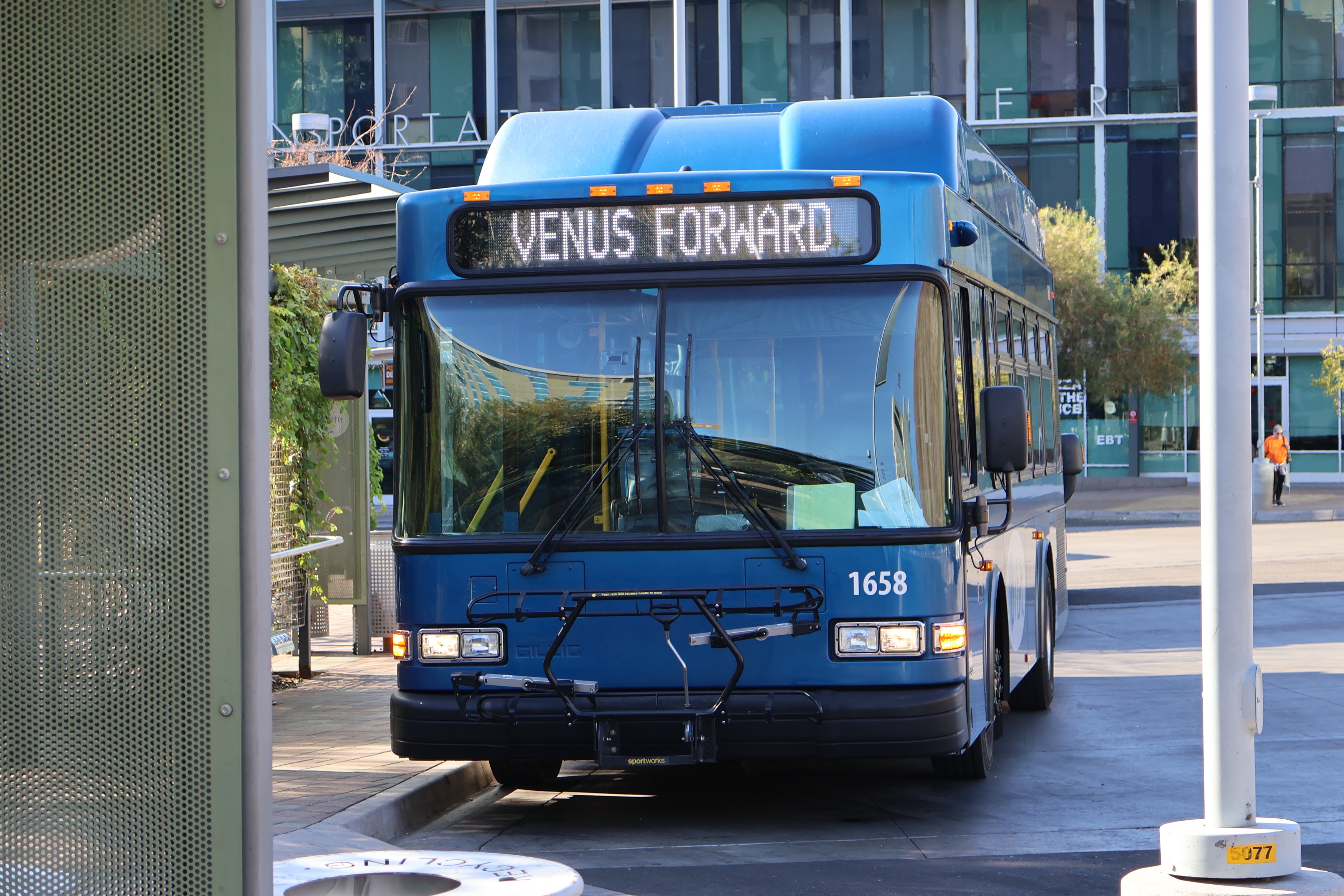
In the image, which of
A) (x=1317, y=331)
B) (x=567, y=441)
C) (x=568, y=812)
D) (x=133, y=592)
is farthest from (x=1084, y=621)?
(x=1317, y=331)

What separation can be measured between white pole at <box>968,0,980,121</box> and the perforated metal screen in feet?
142

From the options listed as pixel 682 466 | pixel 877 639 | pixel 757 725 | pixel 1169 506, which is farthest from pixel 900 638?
pixel 1169 506

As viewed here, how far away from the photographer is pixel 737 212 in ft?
25.3

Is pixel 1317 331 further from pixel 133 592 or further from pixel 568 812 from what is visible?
pixel 133 592

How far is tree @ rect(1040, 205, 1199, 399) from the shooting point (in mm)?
41375

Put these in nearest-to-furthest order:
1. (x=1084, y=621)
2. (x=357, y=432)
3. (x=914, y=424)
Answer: (x=914, y=424) < (x=357, y=432) < (x=1084, y=621)

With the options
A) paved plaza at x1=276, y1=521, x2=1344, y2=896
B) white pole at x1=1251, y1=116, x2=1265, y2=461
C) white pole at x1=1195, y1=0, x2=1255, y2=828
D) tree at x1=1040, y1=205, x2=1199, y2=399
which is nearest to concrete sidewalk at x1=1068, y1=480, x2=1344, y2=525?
white pole at x1=1251, y1=116, x2=1265, y2=461

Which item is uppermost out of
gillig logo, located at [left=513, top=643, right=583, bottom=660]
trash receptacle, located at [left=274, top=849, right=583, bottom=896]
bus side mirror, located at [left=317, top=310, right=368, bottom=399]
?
bus side mirror, located at [left=317, top=310, right=368, bottom=399]

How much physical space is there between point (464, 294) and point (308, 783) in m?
2.63

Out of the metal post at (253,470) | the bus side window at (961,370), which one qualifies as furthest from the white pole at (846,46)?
the metal post at (253,470)

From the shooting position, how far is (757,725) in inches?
289

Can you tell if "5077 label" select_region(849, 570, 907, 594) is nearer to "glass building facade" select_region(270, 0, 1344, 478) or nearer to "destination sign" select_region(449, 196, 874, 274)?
"destination sign" select_region(449, 196, 874, 274)

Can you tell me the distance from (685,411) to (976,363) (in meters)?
1.81

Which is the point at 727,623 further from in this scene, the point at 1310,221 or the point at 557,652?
the point at 1310,221
